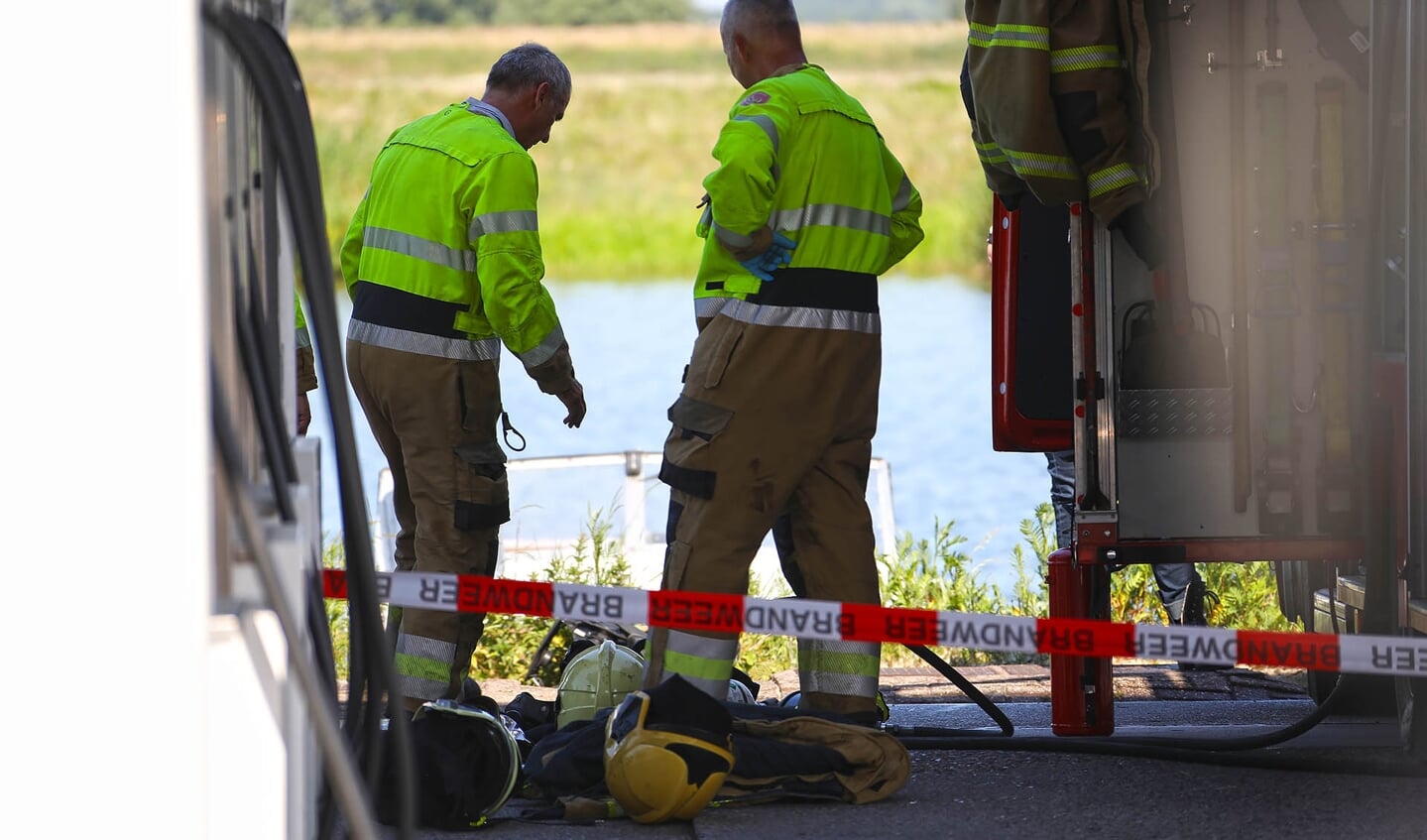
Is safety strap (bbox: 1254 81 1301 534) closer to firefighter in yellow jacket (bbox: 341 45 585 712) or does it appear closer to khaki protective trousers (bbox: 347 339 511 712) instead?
firefighter in yellow jacket (bbox: 341 45 585 712)

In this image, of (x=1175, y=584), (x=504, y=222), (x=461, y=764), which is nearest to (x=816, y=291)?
(x=504, y=222)

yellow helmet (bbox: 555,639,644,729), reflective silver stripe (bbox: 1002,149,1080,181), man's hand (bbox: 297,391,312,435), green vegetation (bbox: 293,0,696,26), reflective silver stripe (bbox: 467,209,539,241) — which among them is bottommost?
yellow helmet (bbox: 555,639,644,729)

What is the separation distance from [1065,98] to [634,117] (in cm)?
3413

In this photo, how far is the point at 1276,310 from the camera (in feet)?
15.7

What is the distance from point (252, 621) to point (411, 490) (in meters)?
2.67

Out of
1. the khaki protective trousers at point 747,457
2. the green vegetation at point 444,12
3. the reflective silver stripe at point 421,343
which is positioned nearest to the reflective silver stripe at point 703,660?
the khaki protective trousers at point 747,457

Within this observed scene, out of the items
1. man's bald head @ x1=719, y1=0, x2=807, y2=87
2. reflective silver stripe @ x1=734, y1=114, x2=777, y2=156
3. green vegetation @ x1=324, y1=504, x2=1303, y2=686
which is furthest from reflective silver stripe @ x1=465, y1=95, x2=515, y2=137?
green vegetation @ x1=324, y1=504, x2=1303, y2=686

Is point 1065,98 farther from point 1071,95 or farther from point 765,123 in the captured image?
point 765,123

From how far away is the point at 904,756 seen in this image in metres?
4.41

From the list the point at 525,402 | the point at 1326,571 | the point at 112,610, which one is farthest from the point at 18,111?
the point at 525,402

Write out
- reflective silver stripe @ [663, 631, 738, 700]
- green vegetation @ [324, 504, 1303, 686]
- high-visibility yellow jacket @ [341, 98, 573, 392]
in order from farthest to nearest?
green vegetation @ [324, 504, 1303, 686]
high-visibility yellow jacket @ [341, 98, 573, 392]
reflective silver stripe @ [663, 631, 738, 700]

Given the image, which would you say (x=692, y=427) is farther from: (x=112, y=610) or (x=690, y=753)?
(x=112, y=610)

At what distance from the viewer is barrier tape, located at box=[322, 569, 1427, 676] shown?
12.8 feet

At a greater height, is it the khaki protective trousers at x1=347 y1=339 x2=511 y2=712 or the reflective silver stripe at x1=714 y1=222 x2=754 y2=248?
the reflective silver stripe at x1=714 y1=222 x2=754 y2=248
